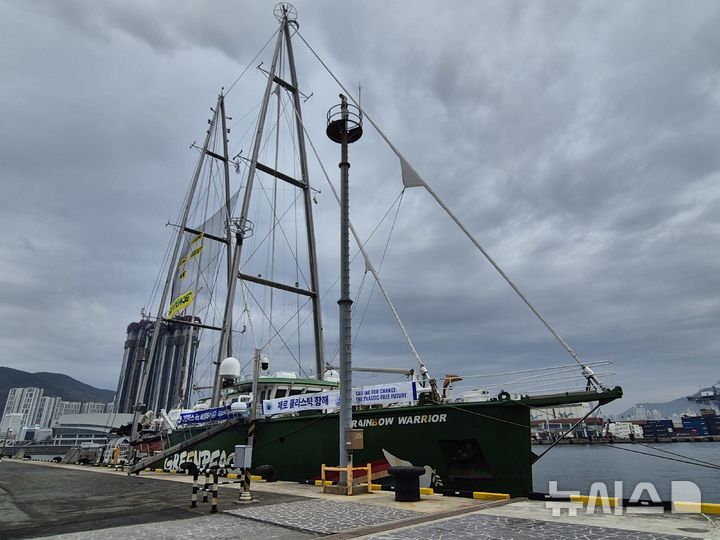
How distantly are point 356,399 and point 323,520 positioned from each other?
25.5ft

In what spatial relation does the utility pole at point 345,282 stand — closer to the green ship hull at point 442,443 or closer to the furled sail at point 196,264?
the green ship hull at point 442,443

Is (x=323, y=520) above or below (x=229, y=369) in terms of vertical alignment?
below

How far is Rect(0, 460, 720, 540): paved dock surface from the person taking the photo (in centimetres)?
727

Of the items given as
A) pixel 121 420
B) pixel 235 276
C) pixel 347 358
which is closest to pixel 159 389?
pixel 121 420

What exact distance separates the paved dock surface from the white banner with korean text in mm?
3358

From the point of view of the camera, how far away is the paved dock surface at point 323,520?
727 cm

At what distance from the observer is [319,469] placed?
1684 cm

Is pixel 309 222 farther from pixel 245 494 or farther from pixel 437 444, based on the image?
pixel 245 494

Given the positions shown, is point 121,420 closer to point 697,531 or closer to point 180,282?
point 180,282

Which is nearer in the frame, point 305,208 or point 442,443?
point 442,443

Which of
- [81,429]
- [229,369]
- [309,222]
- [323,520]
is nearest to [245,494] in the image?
[323,520]

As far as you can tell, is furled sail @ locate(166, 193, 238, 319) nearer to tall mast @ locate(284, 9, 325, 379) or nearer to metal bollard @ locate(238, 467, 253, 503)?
tall mast @ locate(284, 9, 325, 379)

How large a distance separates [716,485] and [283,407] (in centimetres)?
4018

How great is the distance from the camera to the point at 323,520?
884 cm
